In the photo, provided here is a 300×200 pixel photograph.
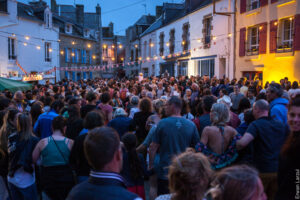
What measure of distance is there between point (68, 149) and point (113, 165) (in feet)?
6.23

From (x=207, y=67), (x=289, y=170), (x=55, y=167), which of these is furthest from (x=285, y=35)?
(x=55, y=167)

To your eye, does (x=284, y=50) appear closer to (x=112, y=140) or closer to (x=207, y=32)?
(x=207, y=32)

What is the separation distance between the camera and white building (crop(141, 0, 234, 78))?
17.0m

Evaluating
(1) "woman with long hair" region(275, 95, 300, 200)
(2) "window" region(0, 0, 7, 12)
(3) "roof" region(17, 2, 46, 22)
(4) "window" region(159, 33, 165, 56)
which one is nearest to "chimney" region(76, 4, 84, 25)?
(3) "roof" region(17, 2, 46, 22)

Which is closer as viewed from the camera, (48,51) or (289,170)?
(289,170)

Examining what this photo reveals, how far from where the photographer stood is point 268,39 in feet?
45.4

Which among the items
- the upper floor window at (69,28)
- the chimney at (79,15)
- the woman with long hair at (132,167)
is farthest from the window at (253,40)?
the chimney at (79,15)

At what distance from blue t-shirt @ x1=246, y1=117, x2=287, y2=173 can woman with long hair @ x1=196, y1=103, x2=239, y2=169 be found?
0.26 meters

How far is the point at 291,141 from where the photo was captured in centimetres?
229

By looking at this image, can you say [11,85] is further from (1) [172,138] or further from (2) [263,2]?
(2) [263,2]

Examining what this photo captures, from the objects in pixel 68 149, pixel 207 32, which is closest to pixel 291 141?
pixel 68 149

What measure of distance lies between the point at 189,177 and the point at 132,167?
1796 millimetres

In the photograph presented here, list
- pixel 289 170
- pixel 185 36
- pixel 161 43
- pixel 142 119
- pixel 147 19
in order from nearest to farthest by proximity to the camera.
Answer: pixel 289 170, pixel 142 119, pixel 185 36, pixel 161 43, pixel 147 19

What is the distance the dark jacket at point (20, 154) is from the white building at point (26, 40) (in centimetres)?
1732
